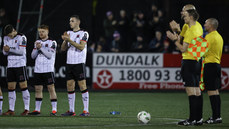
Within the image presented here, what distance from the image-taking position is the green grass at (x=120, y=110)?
9.21m

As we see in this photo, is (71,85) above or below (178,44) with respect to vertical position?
below

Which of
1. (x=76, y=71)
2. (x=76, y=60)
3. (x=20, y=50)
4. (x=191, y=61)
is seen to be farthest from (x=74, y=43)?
(x=191, y=61)

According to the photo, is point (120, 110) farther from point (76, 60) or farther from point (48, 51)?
point (48, 51)

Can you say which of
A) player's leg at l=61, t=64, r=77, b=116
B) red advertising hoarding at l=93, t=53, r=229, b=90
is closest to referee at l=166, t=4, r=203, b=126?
player's leg at l=61, t=64, r=77, b=116

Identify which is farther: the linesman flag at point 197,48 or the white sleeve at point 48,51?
the white sleeve at point 48,51

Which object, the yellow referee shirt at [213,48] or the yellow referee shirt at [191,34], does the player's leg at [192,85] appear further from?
the yellow referee shirt at [213,48]

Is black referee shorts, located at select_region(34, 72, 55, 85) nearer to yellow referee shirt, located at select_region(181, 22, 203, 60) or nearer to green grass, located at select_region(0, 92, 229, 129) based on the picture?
green grass, located at select_region(0, 92, 229, 129)

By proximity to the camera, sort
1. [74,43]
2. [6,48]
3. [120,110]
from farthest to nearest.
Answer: [120,110]
[6,48]
[74,43]

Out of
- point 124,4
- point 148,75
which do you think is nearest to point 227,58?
point 148,75

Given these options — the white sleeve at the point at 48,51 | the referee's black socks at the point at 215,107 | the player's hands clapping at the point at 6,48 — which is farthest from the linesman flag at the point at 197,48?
the player's hands clapping at the point at 6,48

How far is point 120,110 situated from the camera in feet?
41.4

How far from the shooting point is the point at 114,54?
18859 mm

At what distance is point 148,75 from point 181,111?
21.3ft

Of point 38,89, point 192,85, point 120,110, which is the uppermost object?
point 192,85
